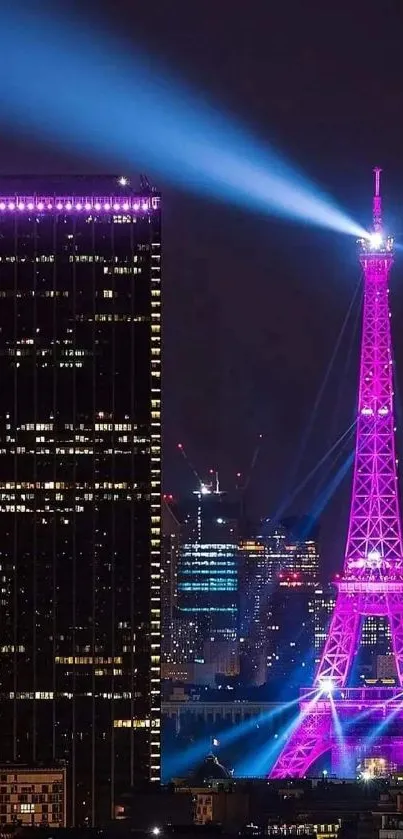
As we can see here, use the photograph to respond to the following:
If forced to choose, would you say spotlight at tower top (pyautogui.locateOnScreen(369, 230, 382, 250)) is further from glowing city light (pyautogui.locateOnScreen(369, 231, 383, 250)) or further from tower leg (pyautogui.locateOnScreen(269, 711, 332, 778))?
tower leg (pyautogui.locateOnScreen(269, 711, 332, 778))

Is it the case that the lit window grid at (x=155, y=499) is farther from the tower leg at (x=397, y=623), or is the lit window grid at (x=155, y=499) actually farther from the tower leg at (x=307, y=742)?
the tower leg at (x=307, y=742)

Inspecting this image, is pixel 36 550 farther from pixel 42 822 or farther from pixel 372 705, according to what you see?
pixel 372 705

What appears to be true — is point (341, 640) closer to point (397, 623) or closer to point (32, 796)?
point (397, 623)

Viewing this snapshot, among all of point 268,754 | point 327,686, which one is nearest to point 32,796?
point 327,686

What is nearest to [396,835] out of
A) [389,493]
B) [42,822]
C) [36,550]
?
[42,822]

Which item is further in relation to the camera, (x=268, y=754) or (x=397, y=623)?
(x=268, y=754)

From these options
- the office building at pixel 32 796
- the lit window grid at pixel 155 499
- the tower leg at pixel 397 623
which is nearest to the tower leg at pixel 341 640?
the tower leg at pixel 397 623

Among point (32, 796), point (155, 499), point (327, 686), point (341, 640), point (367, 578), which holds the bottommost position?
point (32, 796)

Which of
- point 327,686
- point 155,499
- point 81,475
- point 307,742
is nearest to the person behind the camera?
point 155,499
